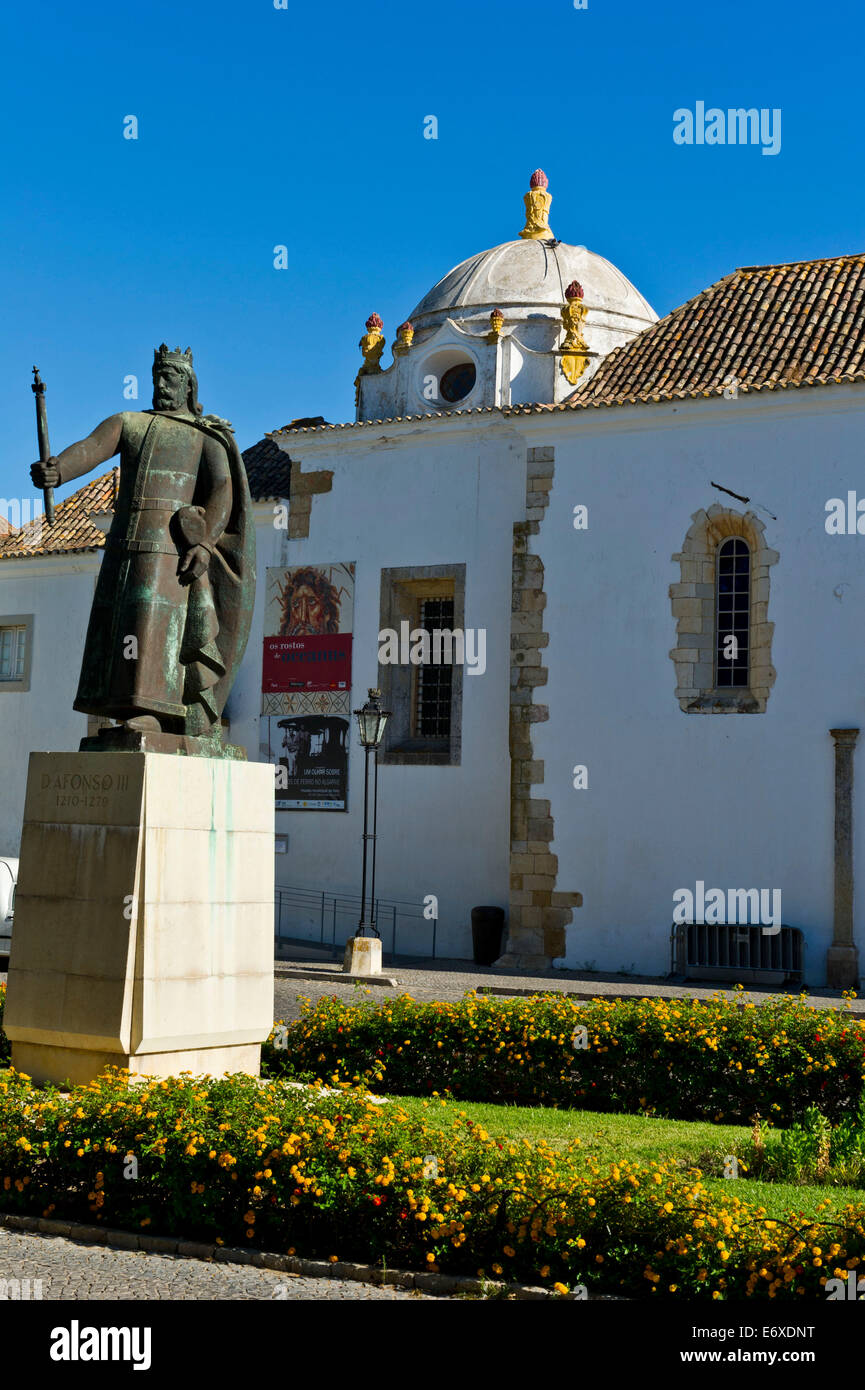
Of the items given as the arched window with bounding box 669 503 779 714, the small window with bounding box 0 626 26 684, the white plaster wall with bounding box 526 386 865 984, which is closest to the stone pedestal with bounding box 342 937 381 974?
the white plaster wall with bounding box 526 386 865 984

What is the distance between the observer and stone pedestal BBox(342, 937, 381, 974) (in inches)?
763

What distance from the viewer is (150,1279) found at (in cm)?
603

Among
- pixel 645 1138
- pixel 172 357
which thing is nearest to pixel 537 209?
pixel 172 357

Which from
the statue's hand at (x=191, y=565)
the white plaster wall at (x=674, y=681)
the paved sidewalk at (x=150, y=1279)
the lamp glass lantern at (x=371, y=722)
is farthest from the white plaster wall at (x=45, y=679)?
the paved sidewalk at (x=150, y=1279)

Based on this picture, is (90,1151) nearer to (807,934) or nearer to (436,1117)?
(436,1117)

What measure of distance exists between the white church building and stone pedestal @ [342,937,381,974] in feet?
9.16

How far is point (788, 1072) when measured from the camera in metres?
9.60

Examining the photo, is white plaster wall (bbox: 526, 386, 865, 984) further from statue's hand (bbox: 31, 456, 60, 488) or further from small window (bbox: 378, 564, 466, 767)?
statue's hand (bbox: 31, 456, 60, 488)

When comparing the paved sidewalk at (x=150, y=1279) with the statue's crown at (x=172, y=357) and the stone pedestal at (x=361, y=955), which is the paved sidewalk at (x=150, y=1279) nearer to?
the statue's crown at (x=172, y=357)

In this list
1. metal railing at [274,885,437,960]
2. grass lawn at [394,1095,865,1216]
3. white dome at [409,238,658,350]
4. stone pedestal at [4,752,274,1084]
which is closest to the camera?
grass lawn at [394,1095,865,1216]

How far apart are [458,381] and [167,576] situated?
1672 cm
